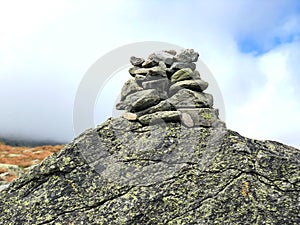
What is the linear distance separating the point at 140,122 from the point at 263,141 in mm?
5339

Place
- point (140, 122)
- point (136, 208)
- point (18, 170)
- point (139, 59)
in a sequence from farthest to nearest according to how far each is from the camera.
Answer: point (18, 170) → point (139, 59) → point (140, 122) → point (136, 208)

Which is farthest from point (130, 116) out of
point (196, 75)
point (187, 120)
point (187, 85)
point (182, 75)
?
point (196, 75)

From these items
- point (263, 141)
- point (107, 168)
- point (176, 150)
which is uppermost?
point (263, 141)

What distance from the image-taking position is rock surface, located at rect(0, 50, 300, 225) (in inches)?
531

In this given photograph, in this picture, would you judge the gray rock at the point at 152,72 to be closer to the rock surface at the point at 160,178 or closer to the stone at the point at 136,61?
the stone at the point at 136,61

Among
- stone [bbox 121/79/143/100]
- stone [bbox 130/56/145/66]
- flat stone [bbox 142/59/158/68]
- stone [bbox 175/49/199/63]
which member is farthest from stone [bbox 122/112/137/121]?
stone [bbox 175/49/199/63]

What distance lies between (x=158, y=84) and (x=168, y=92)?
2.03ft

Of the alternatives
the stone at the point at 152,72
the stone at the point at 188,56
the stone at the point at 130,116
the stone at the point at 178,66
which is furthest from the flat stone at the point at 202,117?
the stone at the point at 188,56

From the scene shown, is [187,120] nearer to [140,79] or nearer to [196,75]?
[196,75]

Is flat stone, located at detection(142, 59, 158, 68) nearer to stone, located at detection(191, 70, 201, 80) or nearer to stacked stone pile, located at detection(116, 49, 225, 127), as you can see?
stacked stone pile, located at detection(116, 49, 225, 127)

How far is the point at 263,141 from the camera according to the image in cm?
1605

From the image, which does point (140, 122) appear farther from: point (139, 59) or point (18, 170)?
point (18, 170)

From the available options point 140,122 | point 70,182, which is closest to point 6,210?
point 70,182

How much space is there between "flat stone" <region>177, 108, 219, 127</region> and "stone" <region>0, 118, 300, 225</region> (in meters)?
0.27
